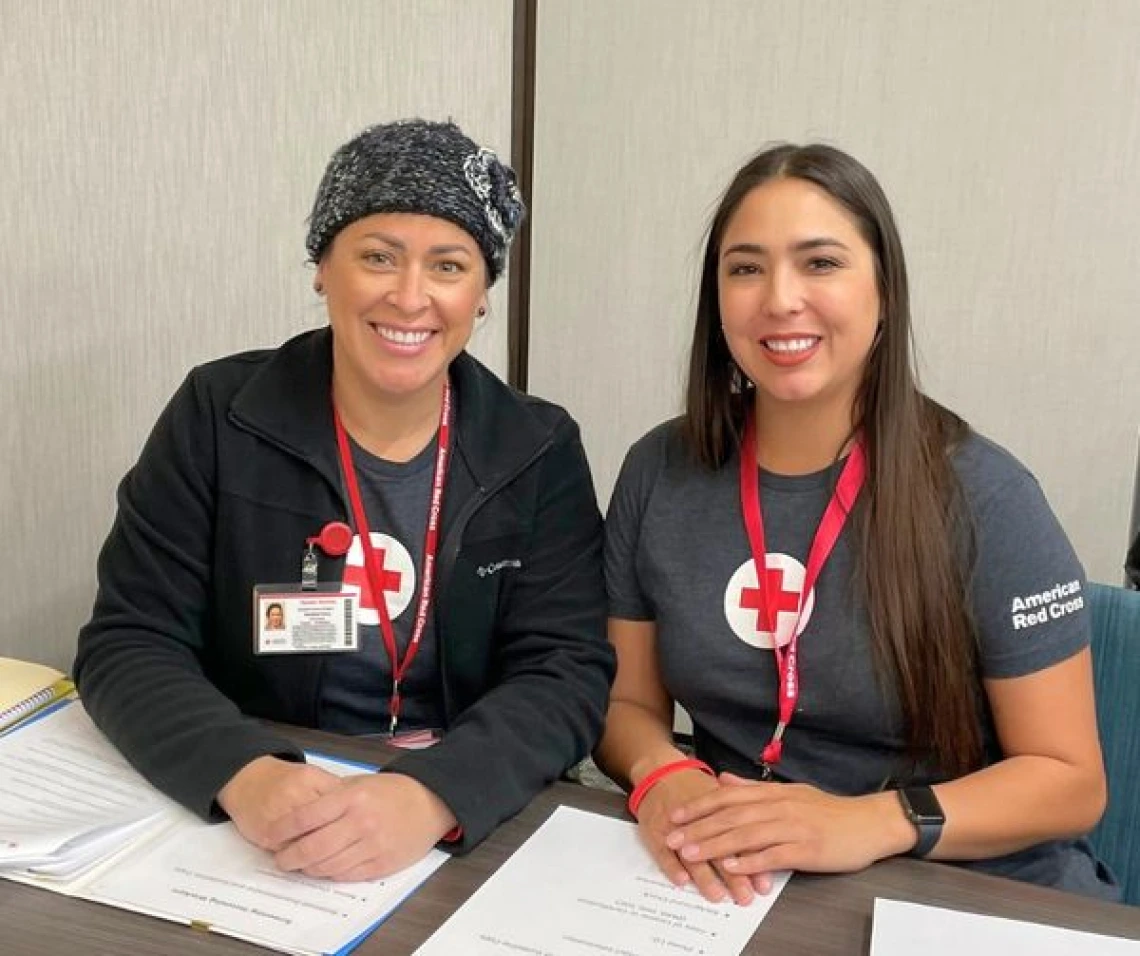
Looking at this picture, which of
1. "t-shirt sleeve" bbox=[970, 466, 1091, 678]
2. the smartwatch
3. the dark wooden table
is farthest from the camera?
"t-shirt sleeve" bbox=[970, 466, 1091, 678]

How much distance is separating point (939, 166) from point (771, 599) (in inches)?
59.0

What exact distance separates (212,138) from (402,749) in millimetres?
1257

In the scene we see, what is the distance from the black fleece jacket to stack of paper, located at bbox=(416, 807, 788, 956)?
214mm

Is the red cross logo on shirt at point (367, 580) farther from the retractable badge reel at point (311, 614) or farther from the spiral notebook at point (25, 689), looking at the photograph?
the spiral notebook at point (25, 689)

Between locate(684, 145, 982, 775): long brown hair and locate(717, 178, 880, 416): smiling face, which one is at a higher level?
locate(717, 178, 880, 416): smiling face

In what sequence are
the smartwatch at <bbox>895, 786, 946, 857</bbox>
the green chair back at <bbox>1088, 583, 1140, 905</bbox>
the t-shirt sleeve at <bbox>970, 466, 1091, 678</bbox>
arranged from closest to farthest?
A: 1. the smartwatch at <bbox>895, 786, 946, 857</bbox>
2. the t-shirt sleeve at <bbox>970, 466, 1091, 678</bbox>
3. the green chair back at <bbox>1088, 583, 1140, 905</bbox>

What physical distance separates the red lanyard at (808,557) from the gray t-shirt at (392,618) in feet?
1.32

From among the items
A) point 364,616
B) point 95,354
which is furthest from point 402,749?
point 95,354

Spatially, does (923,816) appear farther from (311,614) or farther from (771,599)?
(311,614)

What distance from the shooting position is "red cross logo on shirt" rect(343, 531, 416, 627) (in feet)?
4.92

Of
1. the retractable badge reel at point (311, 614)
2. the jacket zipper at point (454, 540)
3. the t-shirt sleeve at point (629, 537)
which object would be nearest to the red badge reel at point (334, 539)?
the retractable badge reel at point (311, 614)

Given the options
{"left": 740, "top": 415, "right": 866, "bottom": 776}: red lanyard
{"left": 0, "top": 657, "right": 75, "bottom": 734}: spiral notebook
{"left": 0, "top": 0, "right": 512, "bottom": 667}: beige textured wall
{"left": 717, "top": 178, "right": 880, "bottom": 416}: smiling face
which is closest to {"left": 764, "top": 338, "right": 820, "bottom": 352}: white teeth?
{"left": 717, "top": 178, "right": 880, "bottom": 416}: smiling face

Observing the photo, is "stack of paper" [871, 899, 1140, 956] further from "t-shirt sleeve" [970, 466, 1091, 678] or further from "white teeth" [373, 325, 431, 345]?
"white teeth" [373, 325, 431, 345]

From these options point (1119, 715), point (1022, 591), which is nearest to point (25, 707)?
point (1022, 591)
